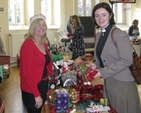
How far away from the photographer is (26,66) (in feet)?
6.07

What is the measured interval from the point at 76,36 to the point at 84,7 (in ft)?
10.6

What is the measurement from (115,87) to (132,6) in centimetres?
873

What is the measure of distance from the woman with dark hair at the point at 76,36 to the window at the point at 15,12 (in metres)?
2.29

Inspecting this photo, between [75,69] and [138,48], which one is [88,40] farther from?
[75,69]

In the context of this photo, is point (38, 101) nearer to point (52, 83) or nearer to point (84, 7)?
point (52, 83)

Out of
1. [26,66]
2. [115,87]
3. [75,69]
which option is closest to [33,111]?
[26,66]

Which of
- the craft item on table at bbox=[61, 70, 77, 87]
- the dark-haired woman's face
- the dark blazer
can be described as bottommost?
the craft item on table at bbox=[61, 70, 77, 87]

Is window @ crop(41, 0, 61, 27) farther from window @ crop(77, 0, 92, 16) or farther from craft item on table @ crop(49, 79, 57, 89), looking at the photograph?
craft item on table @ crop(49, 79, 57, 89)

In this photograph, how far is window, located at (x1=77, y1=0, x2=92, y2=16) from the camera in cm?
858

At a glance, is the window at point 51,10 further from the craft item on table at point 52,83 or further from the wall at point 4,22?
the craft item on table at point 52,83

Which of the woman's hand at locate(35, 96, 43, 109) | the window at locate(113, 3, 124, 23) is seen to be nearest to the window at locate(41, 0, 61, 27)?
the window at locate(113, 3, 124, 23)

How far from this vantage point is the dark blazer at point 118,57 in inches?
61.6

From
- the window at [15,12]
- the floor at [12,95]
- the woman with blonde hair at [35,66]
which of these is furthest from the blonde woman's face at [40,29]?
the window at [15,12]

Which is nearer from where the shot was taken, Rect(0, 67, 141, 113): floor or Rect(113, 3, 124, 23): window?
Rect(0, 67, 141, 113): floor
